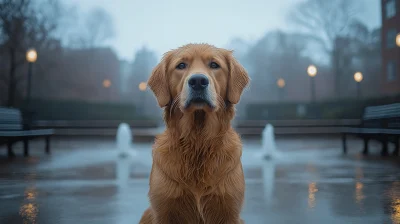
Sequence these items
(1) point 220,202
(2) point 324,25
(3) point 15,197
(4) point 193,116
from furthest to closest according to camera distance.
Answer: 1. (2) point 324,25
2. (3) point 15,197
3. (4) point 193,116
4. (1) point 220,202

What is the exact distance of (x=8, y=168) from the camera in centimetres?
756

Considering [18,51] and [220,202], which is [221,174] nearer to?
[220,202]

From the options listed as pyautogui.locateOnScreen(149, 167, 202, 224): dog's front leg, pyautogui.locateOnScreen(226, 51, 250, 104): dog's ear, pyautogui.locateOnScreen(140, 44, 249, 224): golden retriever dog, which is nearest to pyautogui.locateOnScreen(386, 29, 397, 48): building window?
pyautogui.locateOnScreen(226, 51, 250, 104): dog's ear

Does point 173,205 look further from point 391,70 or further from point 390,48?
point 390,48

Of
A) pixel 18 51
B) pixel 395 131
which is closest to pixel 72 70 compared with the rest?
pixel 18 51

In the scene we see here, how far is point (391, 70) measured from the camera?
2762cm

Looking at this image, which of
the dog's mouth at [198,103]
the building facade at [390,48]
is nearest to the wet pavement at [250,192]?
the dog's mouth at [198,103]

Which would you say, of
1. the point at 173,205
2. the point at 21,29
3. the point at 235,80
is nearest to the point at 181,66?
the point at 235,80

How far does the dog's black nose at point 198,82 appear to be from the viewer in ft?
8.25

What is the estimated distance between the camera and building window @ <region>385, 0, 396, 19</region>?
25.9 m

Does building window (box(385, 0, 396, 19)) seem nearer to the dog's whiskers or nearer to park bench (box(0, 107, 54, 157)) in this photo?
park bench (box(0, 107, 54, 157))

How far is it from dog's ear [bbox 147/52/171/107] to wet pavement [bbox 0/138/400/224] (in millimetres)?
1582

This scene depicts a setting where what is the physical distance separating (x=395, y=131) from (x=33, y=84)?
25.6 m

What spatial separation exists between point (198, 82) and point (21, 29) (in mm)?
22723
